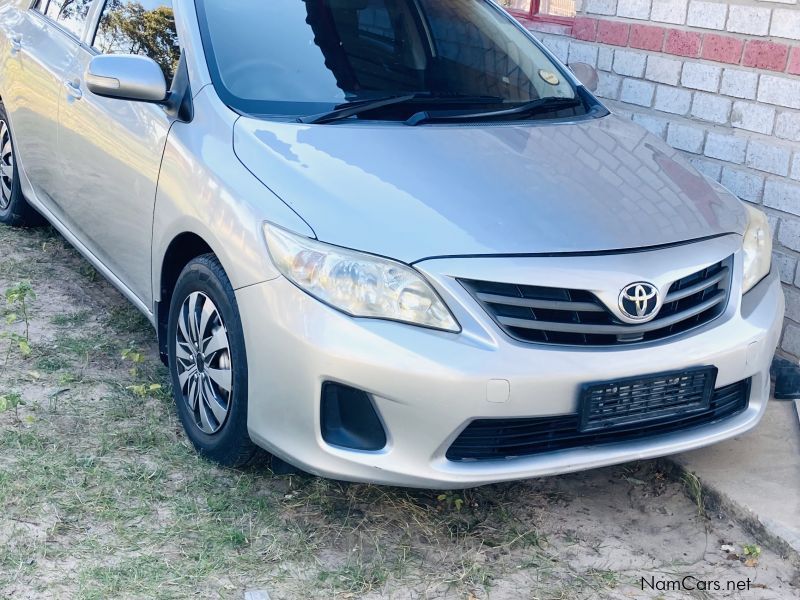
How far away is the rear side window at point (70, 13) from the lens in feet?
15.4

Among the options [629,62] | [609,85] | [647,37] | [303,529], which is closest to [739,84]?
[647,37]

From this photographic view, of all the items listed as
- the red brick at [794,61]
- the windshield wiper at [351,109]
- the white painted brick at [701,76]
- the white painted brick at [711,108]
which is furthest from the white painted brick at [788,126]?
the windshield wiper at [351,109]

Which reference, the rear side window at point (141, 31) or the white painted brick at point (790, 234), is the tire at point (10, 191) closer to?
the rear side window at point (141, 31)

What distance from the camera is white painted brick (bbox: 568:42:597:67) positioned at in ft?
18.8

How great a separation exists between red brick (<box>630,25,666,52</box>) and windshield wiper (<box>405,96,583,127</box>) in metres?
1.17

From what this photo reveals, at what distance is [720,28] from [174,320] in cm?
288

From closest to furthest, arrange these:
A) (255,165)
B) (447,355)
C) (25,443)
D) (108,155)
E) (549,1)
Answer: (447,355)
(255,165)
(25,443)
(108,155)
(549,1)

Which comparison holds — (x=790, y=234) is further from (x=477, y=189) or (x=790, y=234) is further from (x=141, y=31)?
(x=141, y=31)

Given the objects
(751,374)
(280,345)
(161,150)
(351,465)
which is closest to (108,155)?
(161,150)

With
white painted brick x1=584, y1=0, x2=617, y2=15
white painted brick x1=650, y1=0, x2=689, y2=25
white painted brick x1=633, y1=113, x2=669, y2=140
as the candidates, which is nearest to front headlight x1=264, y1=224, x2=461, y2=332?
white painted brick x1=633, y1=113, x2=669, y2=140

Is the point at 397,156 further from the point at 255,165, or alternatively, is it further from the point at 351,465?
the point at 351,465

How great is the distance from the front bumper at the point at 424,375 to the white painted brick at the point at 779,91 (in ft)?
5.53

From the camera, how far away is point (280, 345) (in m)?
2.99

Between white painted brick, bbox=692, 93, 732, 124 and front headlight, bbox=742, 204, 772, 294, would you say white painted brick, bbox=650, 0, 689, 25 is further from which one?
front headlight, bbox=742, 204, 772, 294
